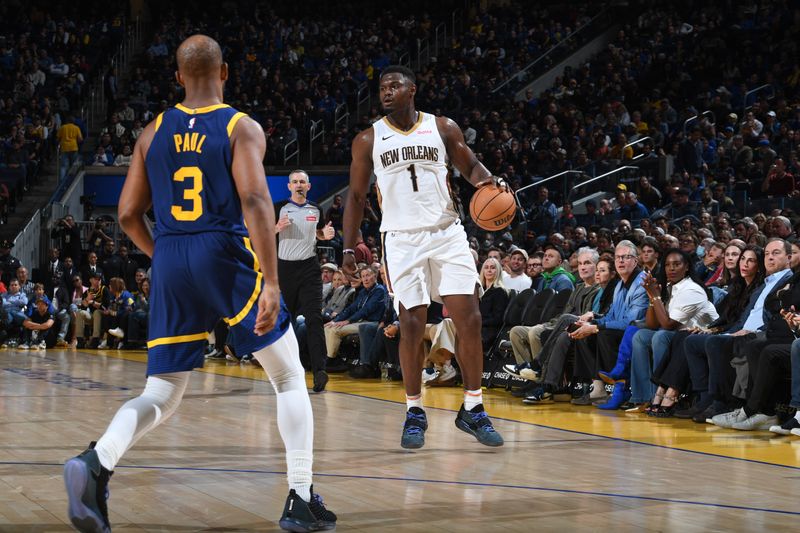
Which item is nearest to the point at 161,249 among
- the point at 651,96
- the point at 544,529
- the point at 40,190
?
the point at 544,529

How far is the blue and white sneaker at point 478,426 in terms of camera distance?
18.7 ft

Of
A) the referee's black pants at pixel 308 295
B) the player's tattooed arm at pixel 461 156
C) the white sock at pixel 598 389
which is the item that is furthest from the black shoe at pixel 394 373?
the player's tattooed arm at pixel 461 156

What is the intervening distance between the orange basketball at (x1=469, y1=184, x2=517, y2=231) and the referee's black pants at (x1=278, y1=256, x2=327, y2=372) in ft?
10.4

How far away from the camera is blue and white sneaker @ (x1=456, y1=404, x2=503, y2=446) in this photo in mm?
5688

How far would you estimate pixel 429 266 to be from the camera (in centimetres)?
586

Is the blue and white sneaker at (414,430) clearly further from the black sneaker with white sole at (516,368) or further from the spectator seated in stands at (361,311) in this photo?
the spectator seated in stands at (361,311)

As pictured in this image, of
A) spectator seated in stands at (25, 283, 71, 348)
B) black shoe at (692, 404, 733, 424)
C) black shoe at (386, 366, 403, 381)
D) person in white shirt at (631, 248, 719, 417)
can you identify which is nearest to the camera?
black shoe at (692, 404, 733, 424)

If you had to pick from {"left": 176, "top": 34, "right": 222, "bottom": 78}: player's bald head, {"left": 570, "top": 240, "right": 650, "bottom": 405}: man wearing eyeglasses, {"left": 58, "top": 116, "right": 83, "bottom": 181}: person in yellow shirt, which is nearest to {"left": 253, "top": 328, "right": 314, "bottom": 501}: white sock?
{"left": 176, "top": 34, "right": 222, "bottom": 78}: player's bald head

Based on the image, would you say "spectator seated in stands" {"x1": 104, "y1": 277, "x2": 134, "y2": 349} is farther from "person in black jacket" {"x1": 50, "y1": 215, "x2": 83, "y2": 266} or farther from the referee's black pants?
the referee's black pants

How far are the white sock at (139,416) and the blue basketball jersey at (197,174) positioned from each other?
1.74 feet

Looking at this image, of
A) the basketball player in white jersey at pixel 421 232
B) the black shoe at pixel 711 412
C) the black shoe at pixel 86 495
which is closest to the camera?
the black shoe at pixel 86 495

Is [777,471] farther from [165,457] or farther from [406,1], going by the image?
[406,1]

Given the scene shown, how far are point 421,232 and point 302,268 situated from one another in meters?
3.39

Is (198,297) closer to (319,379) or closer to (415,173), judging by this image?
(415,173)
